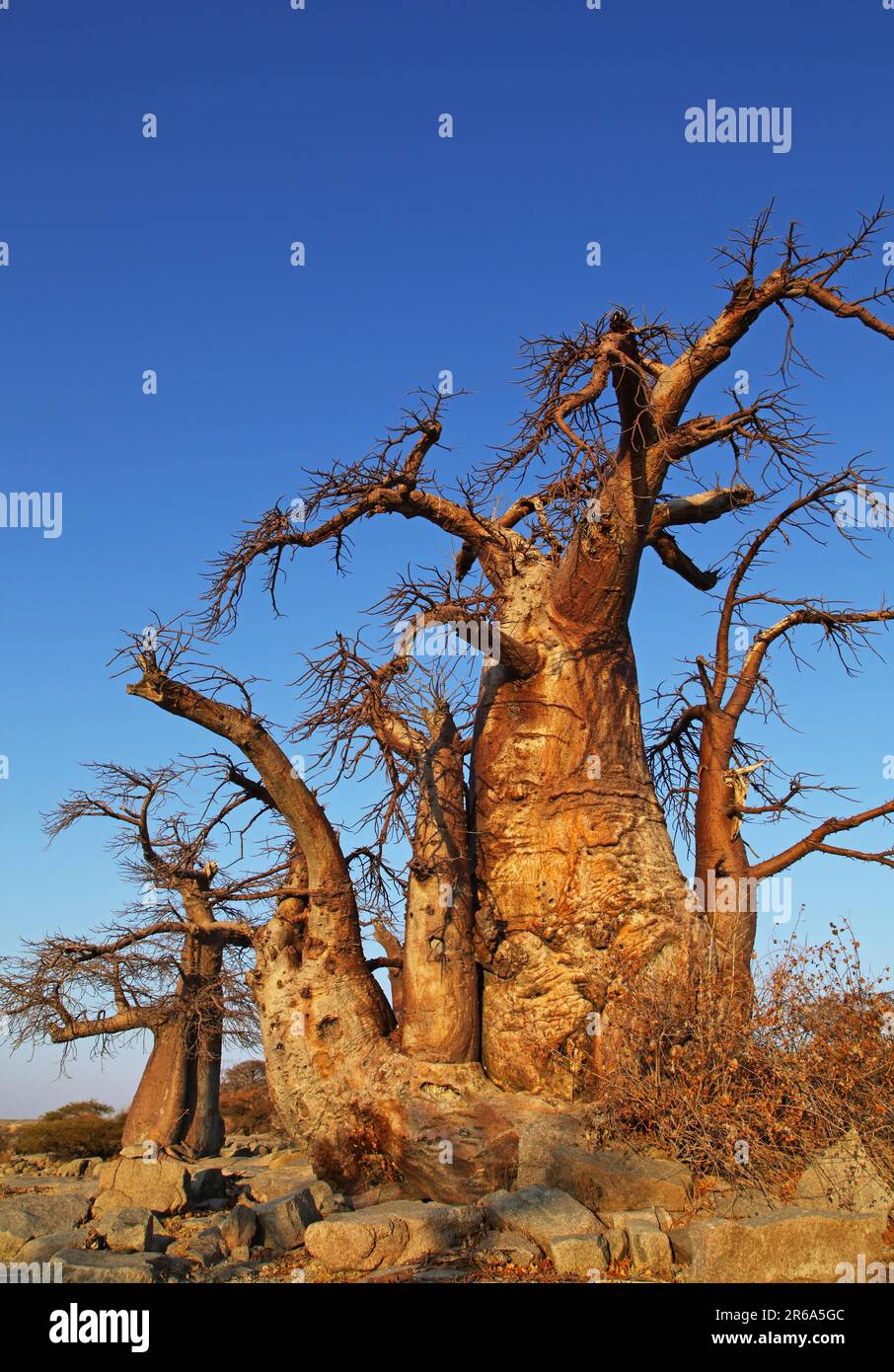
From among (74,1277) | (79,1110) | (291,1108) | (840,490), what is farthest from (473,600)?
(79,1110)

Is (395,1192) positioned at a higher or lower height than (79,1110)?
higher

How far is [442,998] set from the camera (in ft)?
24.5

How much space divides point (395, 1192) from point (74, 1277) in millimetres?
2381

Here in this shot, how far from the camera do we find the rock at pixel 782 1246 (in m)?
5.02

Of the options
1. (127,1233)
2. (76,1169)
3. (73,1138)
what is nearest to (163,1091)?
(76,1169)

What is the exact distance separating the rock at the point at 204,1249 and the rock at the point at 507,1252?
1.47 m

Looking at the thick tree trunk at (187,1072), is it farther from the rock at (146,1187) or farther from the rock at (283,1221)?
the rock at (283,1221)

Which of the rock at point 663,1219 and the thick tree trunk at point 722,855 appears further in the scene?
the thick tree trunk at point 722,855

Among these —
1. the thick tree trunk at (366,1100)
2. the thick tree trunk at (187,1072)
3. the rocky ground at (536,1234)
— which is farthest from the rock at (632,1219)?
the thick tree trunk at (187,1072)

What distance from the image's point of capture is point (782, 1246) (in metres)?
5.08

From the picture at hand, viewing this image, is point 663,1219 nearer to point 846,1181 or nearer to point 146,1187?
point 846,1181

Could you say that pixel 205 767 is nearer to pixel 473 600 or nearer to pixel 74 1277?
pixel 473 600

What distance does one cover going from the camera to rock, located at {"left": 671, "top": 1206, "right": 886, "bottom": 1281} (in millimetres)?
5020

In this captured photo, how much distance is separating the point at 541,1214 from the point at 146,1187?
3609 millimetres
